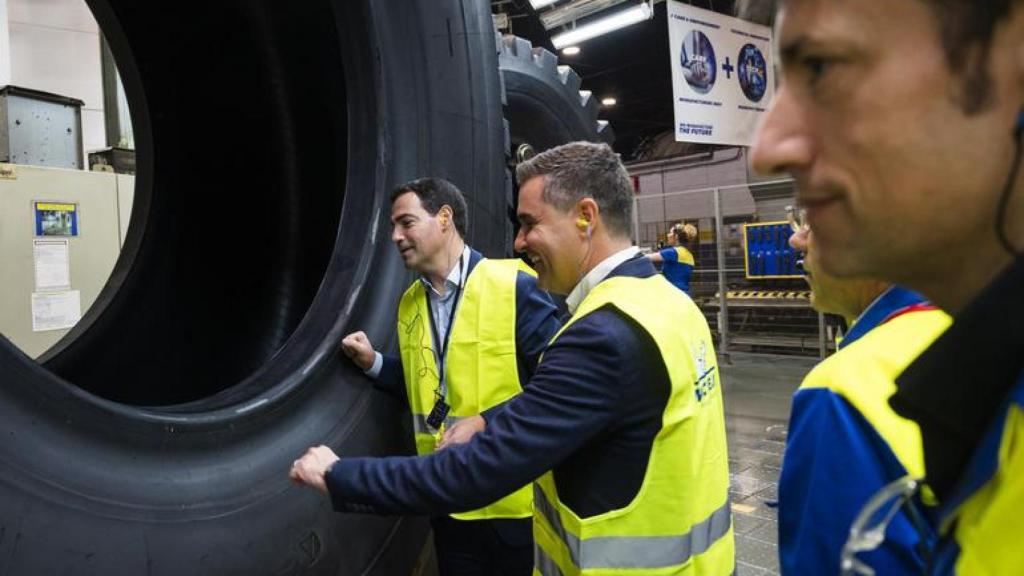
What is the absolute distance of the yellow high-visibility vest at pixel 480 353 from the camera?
1.73 m

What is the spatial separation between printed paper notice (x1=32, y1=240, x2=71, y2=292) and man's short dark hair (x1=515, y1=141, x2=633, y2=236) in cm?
300

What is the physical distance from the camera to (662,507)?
1305mm

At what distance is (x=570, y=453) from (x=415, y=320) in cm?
56

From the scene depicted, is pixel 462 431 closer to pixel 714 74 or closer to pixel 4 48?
pixel 4 48

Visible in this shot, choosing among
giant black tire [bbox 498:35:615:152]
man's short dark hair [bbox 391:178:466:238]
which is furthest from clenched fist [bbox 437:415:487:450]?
giant black tire [bbox 498:35:615:152]

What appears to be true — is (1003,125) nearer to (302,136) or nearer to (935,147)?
(935,147)

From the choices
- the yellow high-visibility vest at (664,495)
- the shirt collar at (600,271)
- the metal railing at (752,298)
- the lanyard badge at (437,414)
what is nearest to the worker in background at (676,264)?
the metal railing at (752,298)

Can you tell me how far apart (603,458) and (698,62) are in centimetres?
608

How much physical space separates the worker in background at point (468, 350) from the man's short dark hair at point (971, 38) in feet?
3.95

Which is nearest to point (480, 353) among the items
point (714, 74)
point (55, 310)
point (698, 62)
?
point (55, 310)

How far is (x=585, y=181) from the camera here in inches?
60.4

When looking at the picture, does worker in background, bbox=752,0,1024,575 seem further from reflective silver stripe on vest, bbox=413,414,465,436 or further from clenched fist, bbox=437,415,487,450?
reflective silver stripe on vest, bbox=413,414,465,436

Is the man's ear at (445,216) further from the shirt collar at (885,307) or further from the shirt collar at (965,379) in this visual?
the shirt collar at (965,379)

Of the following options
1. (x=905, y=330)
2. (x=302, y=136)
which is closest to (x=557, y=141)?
(x=302, y=136)
